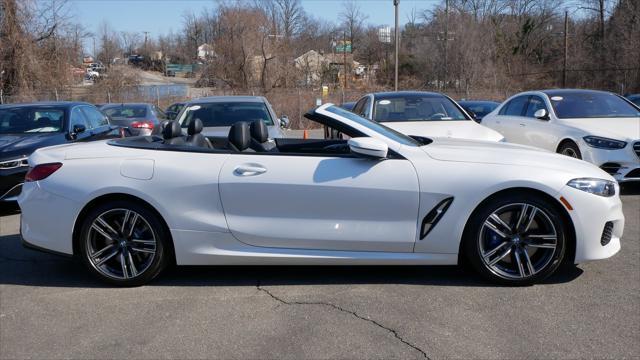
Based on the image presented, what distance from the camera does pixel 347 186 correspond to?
447 cm

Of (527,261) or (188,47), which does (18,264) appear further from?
(188,47)

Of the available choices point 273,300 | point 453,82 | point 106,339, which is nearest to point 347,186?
point 273,300

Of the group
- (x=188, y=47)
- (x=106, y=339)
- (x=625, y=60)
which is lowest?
(x=106, y=339)

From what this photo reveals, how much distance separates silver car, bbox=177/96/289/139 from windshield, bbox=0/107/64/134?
193cm

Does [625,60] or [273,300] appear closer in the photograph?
[273,300]

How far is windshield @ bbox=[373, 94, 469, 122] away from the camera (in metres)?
9.12

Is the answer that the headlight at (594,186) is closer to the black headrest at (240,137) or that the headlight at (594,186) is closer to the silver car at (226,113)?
the black headrest at (240,137)

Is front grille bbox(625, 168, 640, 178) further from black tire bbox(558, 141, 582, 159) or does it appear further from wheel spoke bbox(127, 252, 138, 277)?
wheel spoke bbox(127, 252, 138, 277)

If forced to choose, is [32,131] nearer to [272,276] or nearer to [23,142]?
[23,142]

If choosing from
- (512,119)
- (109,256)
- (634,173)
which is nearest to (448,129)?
(634,173)

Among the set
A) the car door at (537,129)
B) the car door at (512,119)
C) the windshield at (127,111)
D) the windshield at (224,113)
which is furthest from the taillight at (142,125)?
the car door at (537,129)

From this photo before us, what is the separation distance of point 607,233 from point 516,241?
0.72 meters

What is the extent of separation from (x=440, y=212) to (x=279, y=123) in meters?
5.55

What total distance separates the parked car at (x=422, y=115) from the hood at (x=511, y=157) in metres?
3.36
